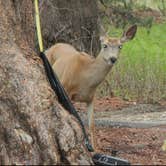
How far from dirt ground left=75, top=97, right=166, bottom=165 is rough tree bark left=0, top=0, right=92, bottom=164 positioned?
44.0 inches

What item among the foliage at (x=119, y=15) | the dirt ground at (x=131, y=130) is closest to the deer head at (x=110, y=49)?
the dirt ground at (x=131, y=130)

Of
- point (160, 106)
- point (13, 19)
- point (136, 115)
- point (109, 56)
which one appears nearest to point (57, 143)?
point (13, 19)

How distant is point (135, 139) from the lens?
961 cm

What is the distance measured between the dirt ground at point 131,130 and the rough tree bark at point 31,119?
1118mm

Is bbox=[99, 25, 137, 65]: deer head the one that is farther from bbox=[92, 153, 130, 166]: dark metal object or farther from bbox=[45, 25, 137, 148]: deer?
bbox=[92, 153, 130, 166]: dark metal object

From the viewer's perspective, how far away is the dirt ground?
8.28 m

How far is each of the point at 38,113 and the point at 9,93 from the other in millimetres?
380

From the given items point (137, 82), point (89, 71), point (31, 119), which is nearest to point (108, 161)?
point (31, 119)

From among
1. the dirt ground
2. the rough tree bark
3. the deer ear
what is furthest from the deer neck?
the rough tree bark

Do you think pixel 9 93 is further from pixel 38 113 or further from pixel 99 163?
pixel 99 163

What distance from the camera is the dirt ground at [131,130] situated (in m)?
8.28

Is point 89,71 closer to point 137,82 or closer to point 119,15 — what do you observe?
point 137,82

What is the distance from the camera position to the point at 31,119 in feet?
22.0

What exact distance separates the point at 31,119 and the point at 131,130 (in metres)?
3.89
